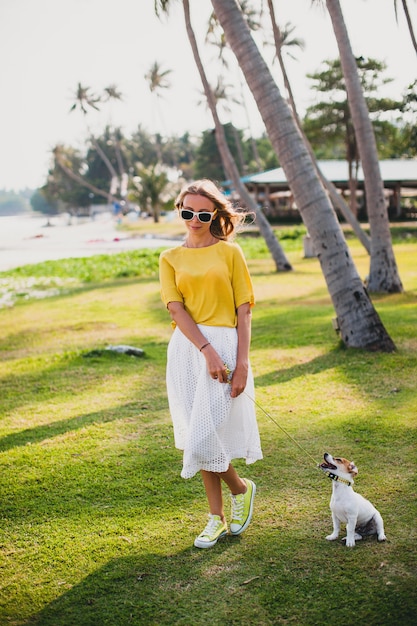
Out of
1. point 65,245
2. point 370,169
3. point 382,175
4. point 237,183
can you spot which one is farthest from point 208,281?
point 382,175

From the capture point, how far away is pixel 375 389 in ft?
22.8

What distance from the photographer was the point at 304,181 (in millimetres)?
7949

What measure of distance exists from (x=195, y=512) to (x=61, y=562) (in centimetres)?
98

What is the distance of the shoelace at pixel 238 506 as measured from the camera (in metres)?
4.04

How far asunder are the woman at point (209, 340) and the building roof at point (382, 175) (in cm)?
4313

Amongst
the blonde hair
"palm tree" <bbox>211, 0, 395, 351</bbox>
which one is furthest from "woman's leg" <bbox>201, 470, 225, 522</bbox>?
"palm tree" <bbox>211, 0, 395, 351</bbox>

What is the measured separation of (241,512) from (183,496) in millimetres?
816

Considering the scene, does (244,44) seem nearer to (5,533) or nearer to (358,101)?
(358,101)

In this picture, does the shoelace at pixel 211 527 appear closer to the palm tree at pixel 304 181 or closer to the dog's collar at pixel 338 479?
the dog's collar at pixel 338 479

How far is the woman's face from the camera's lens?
377cm

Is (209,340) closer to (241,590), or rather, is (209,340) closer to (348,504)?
(348,504)

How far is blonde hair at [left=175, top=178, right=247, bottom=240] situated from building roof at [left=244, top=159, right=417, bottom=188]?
43.0 m

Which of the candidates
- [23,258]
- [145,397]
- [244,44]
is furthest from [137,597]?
[23,258]

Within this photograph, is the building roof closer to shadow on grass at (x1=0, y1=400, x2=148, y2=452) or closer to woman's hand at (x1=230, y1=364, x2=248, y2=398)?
shadow on grass at (x1=0, y1=400, x2=148, y2=452)
